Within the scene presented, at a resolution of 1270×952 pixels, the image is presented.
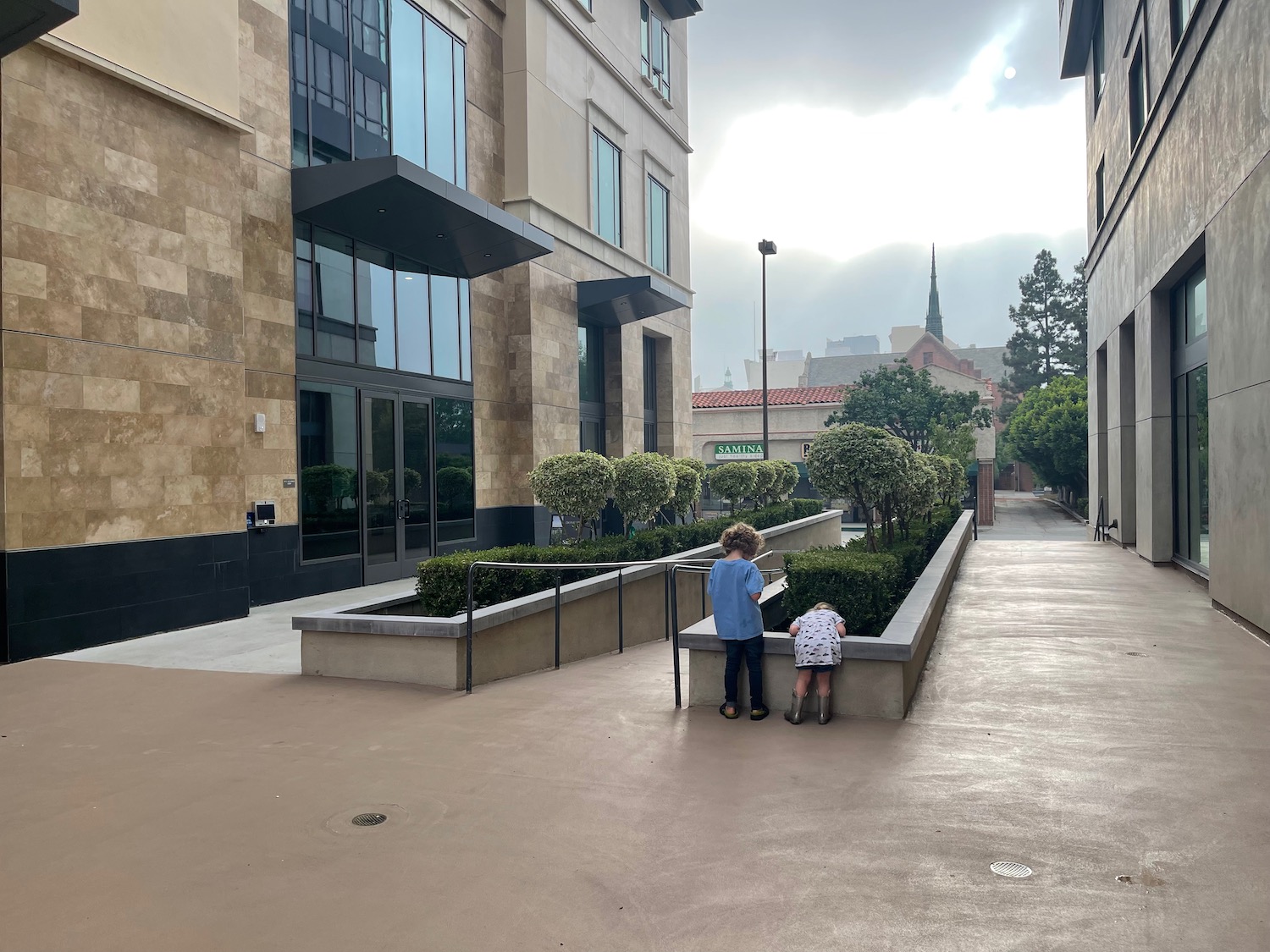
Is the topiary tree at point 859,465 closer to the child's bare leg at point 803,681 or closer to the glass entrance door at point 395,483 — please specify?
the child's bare leg at point 803,681

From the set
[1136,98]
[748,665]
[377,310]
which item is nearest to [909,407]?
[1136,98]

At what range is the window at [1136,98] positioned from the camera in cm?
1602

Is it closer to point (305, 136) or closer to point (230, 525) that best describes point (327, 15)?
point (305, 136)

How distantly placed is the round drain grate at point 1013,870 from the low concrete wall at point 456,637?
4.46 meters

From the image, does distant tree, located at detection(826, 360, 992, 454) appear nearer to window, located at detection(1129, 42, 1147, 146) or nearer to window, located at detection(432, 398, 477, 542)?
window, located at detection(1129, 42, 1147, 146)

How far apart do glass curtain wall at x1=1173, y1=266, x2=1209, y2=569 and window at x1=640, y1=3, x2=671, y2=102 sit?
17709 millimetres

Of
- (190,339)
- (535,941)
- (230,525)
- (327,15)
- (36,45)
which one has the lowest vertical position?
(535,941)

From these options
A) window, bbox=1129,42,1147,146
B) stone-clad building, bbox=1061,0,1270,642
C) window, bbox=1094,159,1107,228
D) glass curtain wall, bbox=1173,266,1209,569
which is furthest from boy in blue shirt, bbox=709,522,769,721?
window, bbox=1094,159,1107,228

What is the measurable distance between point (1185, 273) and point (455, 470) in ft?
43.7

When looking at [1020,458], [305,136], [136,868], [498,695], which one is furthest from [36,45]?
[1020,458]

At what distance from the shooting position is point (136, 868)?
4070 millimetres

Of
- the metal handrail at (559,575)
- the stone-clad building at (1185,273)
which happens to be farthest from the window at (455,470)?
the stone-clad building at (1185,273)

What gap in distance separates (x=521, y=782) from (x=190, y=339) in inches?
331

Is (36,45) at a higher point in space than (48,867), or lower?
higher
